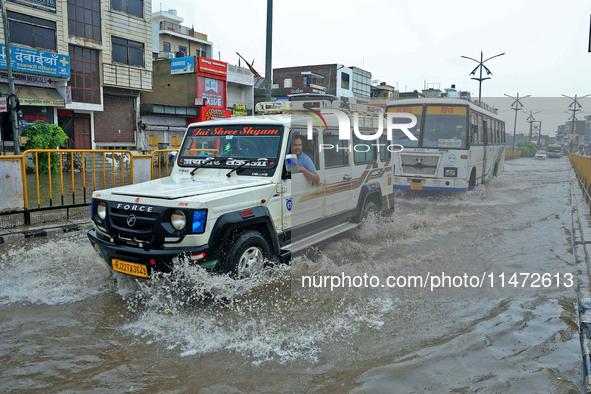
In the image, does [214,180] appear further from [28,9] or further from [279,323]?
[28,9]

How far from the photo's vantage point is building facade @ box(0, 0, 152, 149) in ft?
68.2

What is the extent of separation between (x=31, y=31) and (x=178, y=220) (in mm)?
21086

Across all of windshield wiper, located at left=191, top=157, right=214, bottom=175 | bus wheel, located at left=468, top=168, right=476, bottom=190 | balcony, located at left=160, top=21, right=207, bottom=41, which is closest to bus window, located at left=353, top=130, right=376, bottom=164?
windshield wiper, located at left=191, top=157, right=214, bottom=175

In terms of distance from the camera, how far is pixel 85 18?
77.2 feet

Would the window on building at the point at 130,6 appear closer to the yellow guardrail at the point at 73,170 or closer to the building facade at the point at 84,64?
the building facade at the point at 84,64

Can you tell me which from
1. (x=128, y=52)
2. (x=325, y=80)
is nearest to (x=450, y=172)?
(x=128, y=52)

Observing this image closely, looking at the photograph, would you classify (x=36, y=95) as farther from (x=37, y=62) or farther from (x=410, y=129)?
(x=410, y=129)

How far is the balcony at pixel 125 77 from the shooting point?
2470cm

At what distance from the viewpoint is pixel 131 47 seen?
26.2 metres

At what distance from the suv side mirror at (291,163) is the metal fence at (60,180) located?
2.76 m

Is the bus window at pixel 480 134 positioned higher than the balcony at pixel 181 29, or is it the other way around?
the balcony at pixel 181 29

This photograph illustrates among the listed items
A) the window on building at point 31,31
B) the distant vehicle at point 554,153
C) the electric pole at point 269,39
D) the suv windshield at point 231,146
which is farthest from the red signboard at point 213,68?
the distant vehicle at point 554,153

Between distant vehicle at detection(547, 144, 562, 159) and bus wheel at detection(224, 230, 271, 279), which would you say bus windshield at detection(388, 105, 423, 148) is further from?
distant vehicle at detection(547, 144, 562, 159)

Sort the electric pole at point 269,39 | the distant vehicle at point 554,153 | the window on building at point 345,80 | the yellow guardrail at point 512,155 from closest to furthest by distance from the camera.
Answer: the electric pole at point 269,39 < the window on building at point 345,80 < the yellow guardrail at point 512,155 < the distant vehicle at point 554,153
